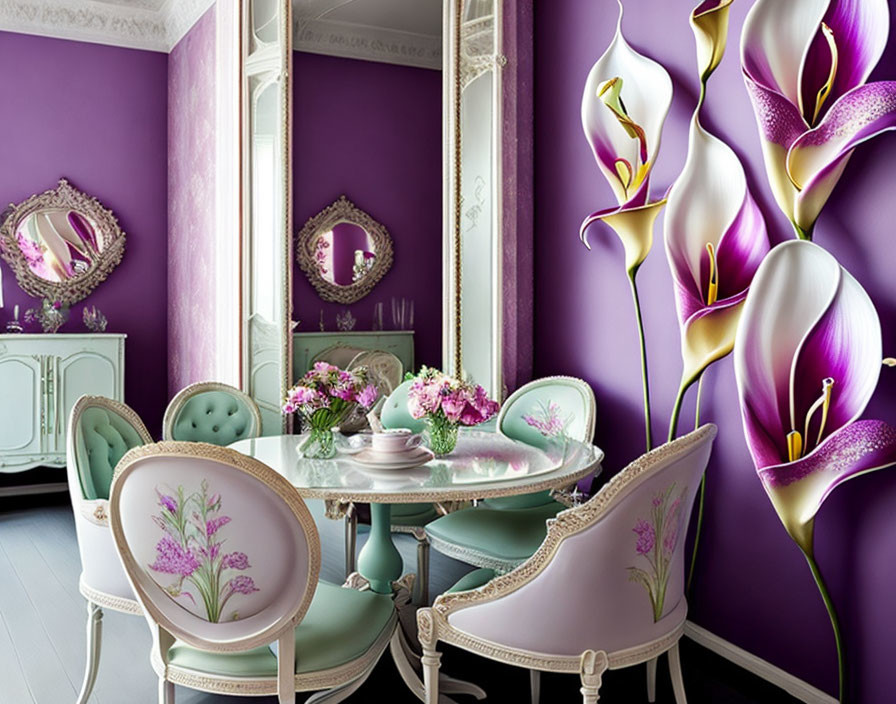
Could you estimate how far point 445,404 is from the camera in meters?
2.67

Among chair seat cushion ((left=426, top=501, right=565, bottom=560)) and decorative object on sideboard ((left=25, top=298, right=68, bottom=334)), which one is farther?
decorative object on sideboard ((left=25, top=298, right=68, bottom=334))

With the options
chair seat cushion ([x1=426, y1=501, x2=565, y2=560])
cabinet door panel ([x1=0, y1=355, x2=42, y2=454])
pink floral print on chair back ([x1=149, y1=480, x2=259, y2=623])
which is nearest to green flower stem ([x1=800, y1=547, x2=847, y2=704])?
chair seat cushion ([x1=426, y1=501, x2=565, y2=560])

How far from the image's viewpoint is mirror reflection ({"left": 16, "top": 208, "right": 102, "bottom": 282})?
17.3 feet

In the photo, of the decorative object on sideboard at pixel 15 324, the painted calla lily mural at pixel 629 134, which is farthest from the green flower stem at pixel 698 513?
the decorative object on sideboard at pixel 15 324

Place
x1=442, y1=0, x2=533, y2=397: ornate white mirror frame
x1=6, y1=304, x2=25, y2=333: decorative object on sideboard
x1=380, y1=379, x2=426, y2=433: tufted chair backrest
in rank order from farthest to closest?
1. x1=6, y1=304, x2=25, y2=333: decorative object on sideboard
2. x1=442, y1=0, x2=533, y2=397: ornate white mirror frame
3. x1=380, y1=379, x2=426, y2=433: tufted chair backrest

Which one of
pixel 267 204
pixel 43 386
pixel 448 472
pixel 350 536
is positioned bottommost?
pixel 350 536

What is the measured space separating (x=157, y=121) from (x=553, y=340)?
3.42 m

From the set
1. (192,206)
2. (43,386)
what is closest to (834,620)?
(192,206)

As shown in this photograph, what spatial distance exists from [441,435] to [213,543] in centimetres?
107

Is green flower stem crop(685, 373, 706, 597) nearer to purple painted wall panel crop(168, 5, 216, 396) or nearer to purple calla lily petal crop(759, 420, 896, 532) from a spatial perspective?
purple calla lily petal crop(759, 420, 896, 532)

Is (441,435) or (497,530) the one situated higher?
(441,435)

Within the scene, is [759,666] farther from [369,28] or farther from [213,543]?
[369,28]

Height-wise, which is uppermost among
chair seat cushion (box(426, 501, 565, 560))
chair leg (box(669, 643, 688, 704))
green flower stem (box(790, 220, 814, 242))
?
green flower stem (box(790, 220, 814, 242))

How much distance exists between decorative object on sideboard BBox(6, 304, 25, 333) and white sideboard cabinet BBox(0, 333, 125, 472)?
0.40 m
